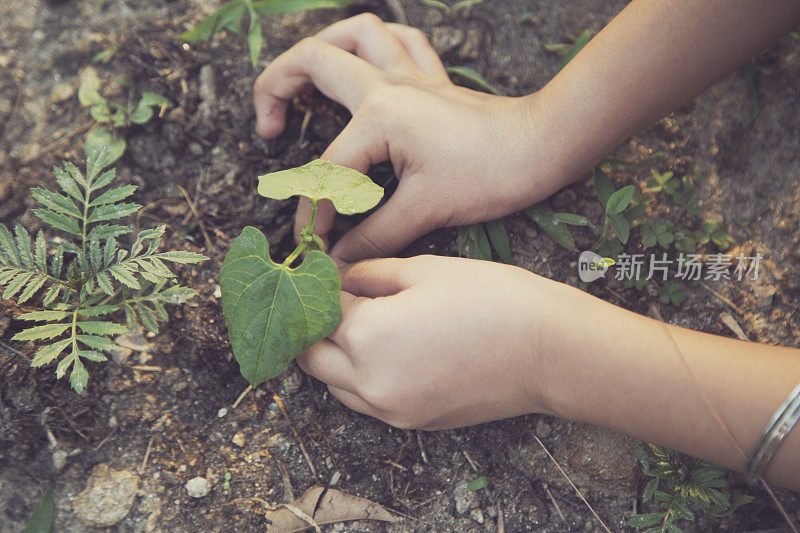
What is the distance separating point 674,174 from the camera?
195 centimetres

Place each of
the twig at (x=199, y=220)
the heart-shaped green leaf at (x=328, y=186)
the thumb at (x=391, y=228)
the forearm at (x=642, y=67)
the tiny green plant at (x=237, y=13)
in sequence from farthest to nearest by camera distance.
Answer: the tiny green plant at (x=237, y=13) → the twig at (x=199, y=220) → the thumb at (x=391, y=228) → the forearm at (x=642, y=67) → the heart-shaped green leaf at (x=328, y=186)

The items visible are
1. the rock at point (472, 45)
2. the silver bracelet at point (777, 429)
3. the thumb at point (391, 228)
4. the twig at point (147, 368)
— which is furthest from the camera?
the rock at point (472, 45)

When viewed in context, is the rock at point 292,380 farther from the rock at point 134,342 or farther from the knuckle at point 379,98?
the knuckle at point 379,98

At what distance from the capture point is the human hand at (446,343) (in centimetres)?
138

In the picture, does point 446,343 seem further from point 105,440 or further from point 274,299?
point 105,440

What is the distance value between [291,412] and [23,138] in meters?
1.36

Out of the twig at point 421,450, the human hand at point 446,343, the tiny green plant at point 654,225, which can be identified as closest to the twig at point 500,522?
the twig at point 421,450

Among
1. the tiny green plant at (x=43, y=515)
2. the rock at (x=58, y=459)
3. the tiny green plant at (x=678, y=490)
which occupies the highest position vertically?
the tiny green plant at (x=678, y=490)

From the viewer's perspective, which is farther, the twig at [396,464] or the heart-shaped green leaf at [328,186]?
the twig at [396,464]

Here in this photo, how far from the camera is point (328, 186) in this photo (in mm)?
1411

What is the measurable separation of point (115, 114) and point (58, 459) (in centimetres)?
116

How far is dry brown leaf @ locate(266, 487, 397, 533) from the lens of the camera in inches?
64.7

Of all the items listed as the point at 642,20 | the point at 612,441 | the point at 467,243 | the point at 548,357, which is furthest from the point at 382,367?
the point at 642,20

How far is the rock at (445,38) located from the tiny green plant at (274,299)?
0.88 m
